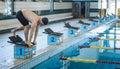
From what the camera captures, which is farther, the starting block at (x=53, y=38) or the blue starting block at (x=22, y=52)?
the starting block at (x=53, y=38)

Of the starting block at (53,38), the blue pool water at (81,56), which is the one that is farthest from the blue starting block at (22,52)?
the starting block at (53,38)

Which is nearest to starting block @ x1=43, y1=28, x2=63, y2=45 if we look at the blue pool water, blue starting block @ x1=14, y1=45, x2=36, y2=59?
the blue pool water

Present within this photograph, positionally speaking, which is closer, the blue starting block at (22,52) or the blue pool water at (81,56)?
the blue starting block at (22,52)

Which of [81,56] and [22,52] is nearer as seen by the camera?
[22,52]

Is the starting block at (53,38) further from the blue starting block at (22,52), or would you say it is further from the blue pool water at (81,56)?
the blue starting block at (22,52)

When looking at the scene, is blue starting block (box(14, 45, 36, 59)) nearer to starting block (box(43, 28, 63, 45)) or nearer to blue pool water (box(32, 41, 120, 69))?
blue pool water (box(32, 41, 120, 69))

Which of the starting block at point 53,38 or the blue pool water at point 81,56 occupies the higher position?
the starting block at point 53,38

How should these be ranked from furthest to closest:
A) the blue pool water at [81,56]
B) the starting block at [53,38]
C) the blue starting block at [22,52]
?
the starting block at [53,38], the blue pool water at [81,56], the blue starting block at [22,52]

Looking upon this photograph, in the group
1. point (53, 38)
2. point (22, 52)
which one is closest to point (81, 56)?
point (53, 38)

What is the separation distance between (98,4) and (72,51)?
42.6 ft

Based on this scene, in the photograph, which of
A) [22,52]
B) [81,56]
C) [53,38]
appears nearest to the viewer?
[22,52]

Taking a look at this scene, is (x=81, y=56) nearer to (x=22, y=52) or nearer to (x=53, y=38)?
(x=53, y=38)

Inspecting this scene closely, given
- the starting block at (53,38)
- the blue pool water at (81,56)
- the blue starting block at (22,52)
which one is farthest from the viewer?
the starting block at (53,38)

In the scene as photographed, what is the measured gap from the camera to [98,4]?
64.3 feet
